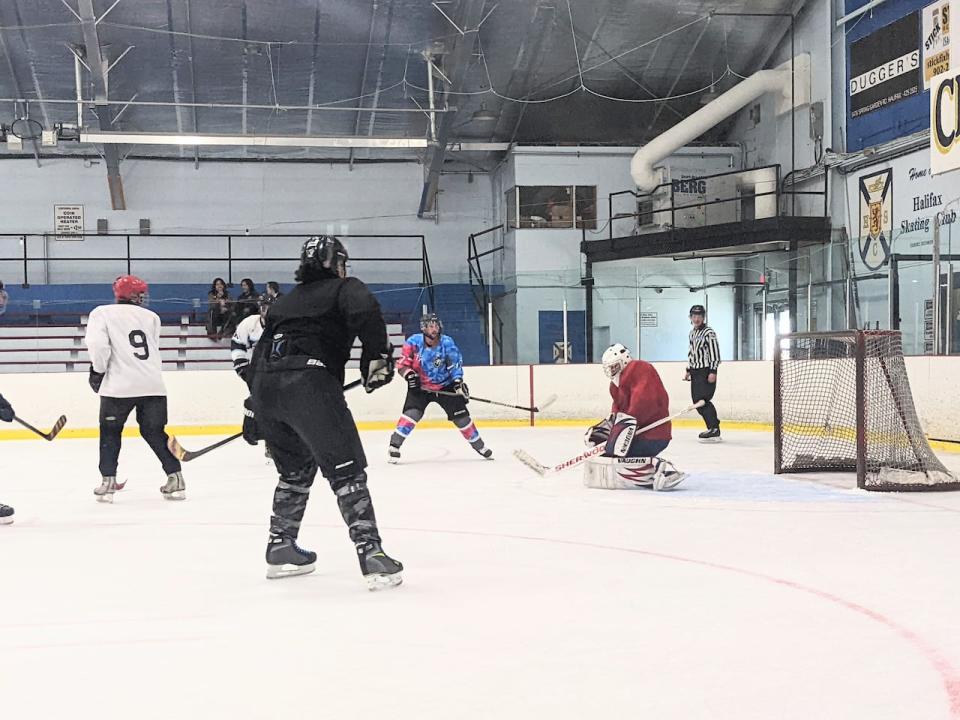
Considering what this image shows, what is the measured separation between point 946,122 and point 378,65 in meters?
9.02

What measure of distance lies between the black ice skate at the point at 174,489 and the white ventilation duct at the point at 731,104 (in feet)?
36.6

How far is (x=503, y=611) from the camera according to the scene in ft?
9.61

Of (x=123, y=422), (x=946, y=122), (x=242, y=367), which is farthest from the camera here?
(x=946, y=122)

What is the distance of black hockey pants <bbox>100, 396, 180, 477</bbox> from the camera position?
529 centimetres

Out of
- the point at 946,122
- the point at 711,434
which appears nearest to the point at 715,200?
the point at 711,434

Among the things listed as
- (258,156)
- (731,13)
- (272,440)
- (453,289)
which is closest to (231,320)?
(453,289)

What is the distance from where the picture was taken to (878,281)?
29.2 ft

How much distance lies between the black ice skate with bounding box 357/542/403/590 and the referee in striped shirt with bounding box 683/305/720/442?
608 centimetres

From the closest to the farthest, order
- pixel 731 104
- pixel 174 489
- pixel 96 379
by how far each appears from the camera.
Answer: pixel 96 379 < pixel 174 489 < pixel 731 104

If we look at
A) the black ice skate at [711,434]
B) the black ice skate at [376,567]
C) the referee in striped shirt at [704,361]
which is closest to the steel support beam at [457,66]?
the referee in striped shirt at [704,361]

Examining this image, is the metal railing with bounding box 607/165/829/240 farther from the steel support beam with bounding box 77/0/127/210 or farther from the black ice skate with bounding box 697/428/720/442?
the steel support beam with bounding box 77/0/127/210

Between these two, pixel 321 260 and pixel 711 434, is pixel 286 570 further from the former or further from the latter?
pixel 711 434

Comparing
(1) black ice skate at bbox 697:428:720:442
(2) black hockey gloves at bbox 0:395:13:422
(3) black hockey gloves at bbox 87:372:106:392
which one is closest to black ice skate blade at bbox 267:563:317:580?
(2) black hockey gloves at bbox 0:395:13:422

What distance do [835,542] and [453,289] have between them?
10.1m
